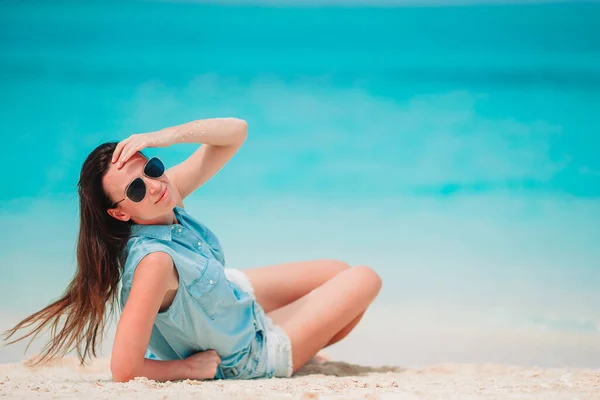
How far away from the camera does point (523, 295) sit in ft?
16.3

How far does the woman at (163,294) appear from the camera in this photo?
7.68ft

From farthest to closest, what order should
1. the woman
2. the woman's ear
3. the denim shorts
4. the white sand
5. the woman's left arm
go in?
the denim shorts < the woman's left arm < the woman's ear < the woman < the white sand

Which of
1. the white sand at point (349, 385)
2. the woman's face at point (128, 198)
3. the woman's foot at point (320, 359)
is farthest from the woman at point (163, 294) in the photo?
the woman's foot at point (320, 359)

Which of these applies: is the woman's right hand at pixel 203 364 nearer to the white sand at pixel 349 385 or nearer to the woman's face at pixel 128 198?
the white sand at pixel 349 385

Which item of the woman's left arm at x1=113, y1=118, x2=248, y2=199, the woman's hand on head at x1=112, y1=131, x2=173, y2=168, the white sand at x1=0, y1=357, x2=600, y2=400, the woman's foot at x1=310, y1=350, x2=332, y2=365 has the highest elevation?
the woman's left arm at x1=113, y1=118, x2=248, y2=199

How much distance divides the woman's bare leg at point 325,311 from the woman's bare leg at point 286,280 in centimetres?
9

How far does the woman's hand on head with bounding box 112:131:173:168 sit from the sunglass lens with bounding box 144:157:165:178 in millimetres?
54

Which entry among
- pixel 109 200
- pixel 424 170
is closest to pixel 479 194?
pixel 424 170

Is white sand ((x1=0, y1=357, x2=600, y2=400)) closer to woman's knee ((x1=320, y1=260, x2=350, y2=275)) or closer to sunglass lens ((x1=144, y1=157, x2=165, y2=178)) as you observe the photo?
woman's knee ((x1=320, y1=260, x2=350, y2=275))

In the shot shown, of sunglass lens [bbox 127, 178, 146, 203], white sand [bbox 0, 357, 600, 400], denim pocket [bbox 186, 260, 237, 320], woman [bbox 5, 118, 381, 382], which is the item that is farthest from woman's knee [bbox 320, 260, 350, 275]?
sunglass lens [bbox 127, 178, 146, 203]

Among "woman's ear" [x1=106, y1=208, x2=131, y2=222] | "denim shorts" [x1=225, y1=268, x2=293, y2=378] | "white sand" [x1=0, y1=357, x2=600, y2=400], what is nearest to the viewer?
"white sand" [x1=0, y1=357, x2=600, y2=400]

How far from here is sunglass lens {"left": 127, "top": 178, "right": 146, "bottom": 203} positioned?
2395mm

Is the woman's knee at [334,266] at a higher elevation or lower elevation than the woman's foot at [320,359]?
higher

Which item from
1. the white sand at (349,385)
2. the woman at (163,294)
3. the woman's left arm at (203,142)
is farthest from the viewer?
Answer: the woman's left arm at (203,142)
